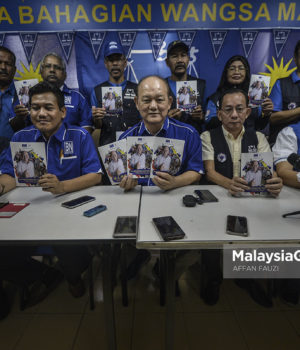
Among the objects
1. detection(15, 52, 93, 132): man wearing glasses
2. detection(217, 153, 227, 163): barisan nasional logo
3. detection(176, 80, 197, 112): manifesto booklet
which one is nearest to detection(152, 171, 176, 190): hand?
detection(217, 153, 227, 163): barisan nasional logo

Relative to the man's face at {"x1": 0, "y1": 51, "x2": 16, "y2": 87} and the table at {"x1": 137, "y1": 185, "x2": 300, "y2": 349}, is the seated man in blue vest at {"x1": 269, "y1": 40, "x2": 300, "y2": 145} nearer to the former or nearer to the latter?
the table at {"x1": 137, "y1": 185, "x2": 300, "y2": 349}

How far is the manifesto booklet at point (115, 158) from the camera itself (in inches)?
61.9

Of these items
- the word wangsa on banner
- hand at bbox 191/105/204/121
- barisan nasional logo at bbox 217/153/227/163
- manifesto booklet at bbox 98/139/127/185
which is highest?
the word wangsa on banner

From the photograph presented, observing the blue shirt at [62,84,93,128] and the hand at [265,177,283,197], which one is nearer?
the hand at [265,177,283,197]

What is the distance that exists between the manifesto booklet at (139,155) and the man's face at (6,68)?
2.18m

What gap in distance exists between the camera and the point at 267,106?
8.66 feet

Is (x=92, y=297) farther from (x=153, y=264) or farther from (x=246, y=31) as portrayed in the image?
(x=246, y=31)

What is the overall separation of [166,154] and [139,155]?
17cm

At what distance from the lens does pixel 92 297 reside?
175 centimetres

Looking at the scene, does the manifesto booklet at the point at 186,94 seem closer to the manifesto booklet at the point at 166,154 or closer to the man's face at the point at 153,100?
the man's face at the point at 153,100

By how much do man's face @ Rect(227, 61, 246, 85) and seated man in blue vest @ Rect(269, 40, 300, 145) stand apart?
1.65 feet

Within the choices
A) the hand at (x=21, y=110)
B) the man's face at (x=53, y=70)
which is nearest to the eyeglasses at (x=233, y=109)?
the man's face at (x=53, y=70)

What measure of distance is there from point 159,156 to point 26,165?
0.83 metres

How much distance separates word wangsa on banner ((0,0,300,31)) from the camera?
125 inches
